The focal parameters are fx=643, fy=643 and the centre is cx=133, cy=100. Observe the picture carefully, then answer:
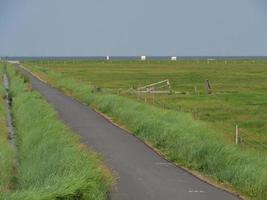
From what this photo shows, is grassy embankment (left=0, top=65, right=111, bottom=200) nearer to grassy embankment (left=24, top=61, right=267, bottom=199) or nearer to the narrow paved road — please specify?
the narrow paved road

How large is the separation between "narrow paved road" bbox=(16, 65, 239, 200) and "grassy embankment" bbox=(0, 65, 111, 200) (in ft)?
4.41

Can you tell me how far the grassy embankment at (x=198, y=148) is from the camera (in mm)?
21011

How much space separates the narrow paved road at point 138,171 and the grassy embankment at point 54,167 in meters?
1.34

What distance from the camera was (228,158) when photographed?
911 inches

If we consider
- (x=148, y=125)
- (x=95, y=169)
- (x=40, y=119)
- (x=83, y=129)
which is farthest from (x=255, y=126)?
(x=95, y=169)

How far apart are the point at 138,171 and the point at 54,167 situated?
401 centimetres

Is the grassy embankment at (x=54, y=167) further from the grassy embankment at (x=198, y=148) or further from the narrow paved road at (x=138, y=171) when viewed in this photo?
the grassy embankment at (x=198, y=148)

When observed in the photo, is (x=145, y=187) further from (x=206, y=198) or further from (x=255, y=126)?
(x=255, y=126)

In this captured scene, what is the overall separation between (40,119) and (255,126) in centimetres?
1257

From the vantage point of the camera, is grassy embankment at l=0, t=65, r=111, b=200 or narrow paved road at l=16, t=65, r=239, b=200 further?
narrow paved road at l=16, t=65, r=239, b=200

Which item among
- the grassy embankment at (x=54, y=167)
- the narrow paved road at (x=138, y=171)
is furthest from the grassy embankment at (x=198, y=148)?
the grassy embankment at (x=54, y=167)

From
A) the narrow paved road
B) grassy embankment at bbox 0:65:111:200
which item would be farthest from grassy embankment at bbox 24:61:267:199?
grassy embankment at bbox 0:65:111:200

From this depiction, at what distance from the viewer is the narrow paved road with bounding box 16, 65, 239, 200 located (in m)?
19.6

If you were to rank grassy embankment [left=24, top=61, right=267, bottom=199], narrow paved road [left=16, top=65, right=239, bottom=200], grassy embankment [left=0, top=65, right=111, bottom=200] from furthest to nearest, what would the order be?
grassy embankment [left=24, top=61, right=267, bottom=199] → narrow paved road [left=16, top=65, right=239, bottom=200] → grassy embankment [left=0, top=65, right=111, bottom=200]
